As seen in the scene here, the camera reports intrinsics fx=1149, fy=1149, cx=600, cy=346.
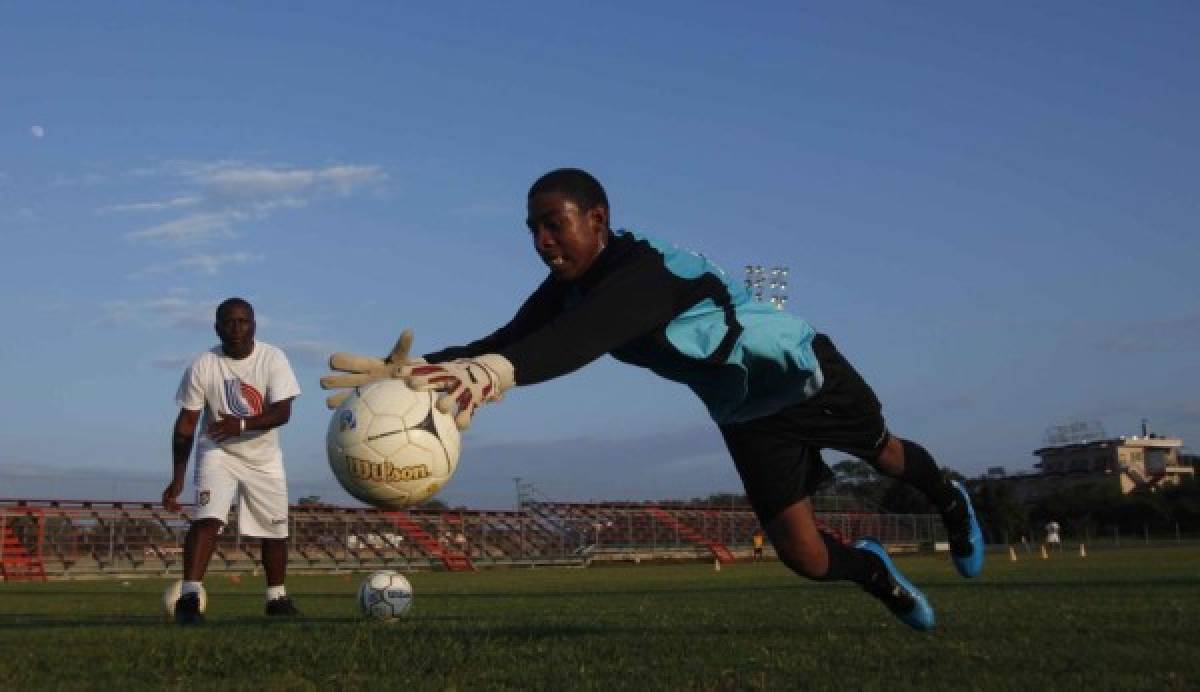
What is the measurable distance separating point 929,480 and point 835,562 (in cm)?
111

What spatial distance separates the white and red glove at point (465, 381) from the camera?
130 inches

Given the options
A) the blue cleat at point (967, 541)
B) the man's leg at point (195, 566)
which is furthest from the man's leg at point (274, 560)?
the blue cleat at point (967, 541)

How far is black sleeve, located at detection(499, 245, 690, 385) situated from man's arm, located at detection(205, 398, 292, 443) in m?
5.09

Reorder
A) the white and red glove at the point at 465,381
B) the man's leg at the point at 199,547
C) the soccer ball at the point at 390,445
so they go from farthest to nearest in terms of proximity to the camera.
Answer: the man's leg at the point at 199,547, the soccer ball at the point at 390,445, the white and red glove at the point at 465,381

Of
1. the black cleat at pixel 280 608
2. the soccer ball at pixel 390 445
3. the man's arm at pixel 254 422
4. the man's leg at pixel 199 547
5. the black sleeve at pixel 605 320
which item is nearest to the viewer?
the black sleeve at pixel 605 320

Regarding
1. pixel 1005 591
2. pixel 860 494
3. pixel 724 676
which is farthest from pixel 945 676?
pixel 860 494

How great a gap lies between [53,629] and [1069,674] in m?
5.91

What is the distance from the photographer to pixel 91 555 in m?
29.6

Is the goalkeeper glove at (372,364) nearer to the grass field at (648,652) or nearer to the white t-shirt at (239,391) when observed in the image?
the grass field at (648,652)

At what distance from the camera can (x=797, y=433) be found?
571 centimetres

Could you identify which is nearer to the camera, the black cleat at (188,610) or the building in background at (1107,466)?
the black cleat at (188,610)

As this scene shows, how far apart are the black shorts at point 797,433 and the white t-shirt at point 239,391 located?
431 centimetres

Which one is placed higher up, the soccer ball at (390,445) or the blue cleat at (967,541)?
the soccer ball at (390,445)

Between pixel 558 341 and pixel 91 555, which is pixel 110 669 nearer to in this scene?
pixel 558 341
